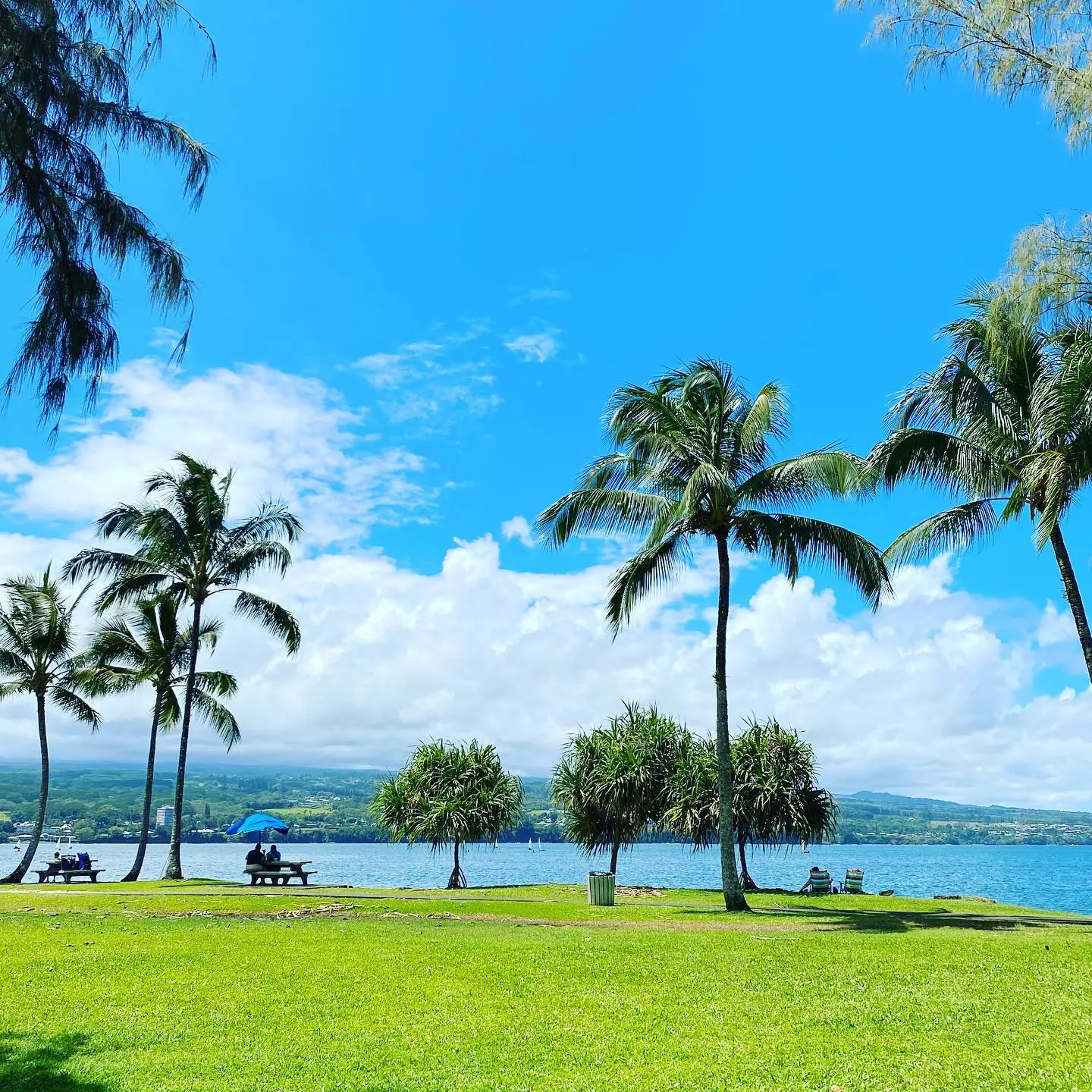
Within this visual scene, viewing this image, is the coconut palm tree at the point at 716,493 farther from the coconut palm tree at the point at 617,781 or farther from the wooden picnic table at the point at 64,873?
the wooden picnic table at the point at 64,873

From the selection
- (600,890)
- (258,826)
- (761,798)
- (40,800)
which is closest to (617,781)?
(761,798)

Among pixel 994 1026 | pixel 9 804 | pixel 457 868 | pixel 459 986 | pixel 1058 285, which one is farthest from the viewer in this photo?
pixel 9 804

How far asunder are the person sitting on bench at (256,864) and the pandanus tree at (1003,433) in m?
22.5

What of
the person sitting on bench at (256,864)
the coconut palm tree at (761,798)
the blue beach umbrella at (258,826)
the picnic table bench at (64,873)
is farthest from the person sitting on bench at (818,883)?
the picnic table bench at (64,873)

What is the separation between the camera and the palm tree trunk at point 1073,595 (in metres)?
17.2

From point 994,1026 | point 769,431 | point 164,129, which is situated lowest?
point 994,1026

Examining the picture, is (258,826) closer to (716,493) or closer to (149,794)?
(149,794)

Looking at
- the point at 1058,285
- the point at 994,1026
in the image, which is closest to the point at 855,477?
the point at 1058,285

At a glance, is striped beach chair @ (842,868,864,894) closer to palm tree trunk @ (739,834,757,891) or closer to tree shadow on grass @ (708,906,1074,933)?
palm tree trunk @ (739,834,757,891)

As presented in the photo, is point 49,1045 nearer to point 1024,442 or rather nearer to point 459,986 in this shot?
point 459,986

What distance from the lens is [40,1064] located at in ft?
22.5

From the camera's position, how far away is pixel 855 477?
58.8ft

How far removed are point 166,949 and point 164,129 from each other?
33.9 ft

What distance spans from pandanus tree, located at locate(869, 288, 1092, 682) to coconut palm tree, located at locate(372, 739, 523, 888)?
16652 mm
